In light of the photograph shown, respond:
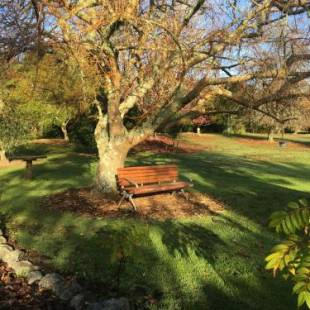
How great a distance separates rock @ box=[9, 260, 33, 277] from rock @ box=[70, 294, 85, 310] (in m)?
1.21

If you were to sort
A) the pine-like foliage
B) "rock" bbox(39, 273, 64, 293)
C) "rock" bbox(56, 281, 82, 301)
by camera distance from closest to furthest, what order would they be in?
the pine-like foliage < "rock" bbox(56, 281, 82, 301) < "rock" bbox(39, 273, 64, 293)

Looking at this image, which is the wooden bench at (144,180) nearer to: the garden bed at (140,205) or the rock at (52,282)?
the garden bed at (140,205)

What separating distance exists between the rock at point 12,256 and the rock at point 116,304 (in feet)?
7.82

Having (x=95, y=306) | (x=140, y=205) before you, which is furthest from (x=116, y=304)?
(x=140, y=205)

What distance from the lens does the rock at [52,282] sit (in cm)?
588

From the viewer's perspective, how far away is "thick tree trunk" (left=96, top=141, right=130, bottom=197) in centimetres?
1116

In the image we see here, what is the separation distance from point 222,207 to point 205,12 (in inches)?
218

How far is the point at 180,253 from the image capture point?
24.1 feet

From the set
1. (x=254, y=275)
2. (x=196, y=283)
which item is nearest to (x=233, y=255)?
(x=254, y=275)

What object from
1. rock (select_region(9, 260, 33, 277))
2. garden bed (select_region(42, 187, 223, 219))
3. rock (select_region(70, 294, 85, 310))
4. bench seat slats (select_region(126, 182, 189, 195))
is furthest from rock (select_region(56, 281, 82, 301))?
bench seat slats (select_region(126, 182, 189, 195))

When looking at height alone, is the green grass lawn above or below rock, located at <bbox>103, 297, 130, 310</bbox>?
below

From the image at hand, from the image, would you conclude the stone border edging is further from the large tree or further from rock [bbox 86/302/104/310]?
the large tree

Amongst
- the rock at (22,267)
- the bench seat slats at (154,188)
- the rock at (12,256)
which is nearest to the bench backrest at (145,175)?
the bench seat slats at (154,188)

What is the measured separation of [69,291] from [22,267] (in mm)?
1235
